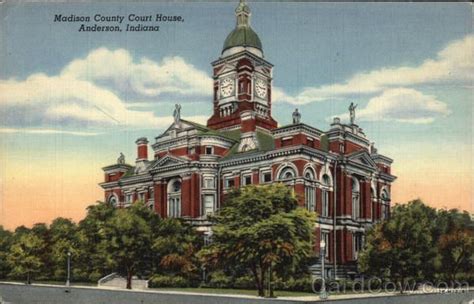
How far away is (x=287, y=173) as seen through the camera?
75.5ft

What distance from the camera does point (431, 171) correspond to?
20938mm

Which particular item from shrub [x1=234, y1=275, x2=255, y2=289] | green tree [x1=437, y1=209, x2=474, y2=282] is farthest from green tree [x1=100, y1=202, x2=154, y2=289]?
green tree [x1=437, y1=209, x2=474, y2=282]

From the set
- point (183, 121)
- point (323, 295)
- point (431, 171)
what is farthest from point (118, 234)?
point (431, 171)

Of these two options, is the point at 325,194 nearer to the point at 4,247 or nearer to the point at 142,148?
the point at 142,148

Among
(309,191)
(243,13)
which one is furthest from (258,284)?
(243,13)

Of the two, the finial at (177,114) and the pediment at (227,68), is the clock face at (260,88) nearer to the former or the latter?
the pediment at (227,68)

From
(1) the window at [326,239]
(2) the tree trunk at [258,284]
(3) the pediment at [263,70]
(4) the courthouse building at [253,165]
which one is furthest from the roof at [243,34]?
(2) the tree trunk at [258,284]

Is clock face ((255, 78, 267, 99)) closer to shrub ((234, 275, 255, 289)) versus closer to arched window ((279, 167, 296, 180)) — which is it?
arched window ((279, 167, 296, 180))

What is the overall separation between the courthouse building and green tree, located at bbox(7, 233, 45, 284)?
3.17 metres

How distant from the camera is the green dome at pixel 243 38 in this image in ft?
67.4

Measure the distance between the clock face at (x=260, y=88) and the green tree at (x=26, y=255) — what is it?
385 inches

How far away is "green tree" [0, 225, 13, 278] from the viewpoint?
21172 millimetres

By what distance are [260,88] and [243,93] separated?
0.78 m

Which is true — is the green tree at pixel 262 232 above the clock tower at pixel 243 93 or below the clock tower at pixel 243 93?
below
